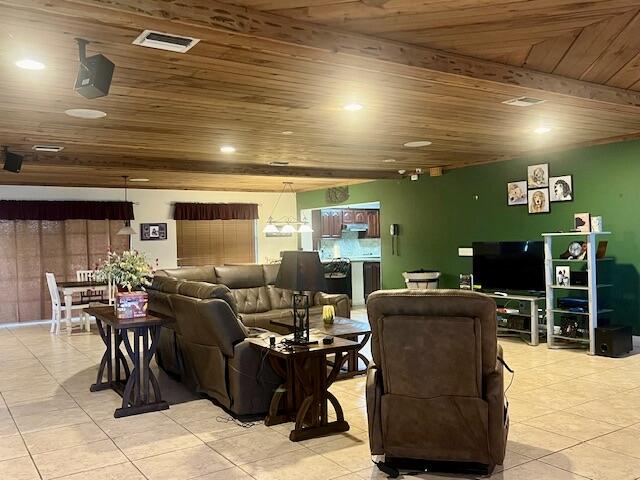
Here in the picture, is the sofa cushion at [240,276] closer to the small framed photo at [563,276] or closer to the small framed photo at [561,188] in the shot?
the small framed photo at [563,276]

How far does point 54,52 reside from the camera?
307cm

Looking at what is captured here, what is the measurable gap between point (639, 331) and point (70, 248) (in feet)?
29.6

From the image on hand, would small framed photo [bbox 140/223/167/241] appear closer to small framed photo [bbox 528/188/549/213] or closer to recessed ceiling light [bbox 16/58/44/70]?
small framed photo [bbox 528/188/549/213]

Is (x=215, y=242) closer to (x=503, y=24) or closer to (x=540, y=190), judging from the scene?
(x=540, y=190)

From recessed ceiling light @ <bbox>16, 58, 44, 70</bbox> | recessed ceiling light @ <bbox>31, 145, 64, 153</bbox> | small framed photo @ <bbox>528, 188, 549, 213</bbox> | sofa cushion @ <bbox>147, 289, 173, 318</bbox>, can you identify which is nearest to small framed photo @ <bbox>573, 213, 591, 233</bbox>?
small framed photo @ <bbox>528, 188, 549, 213</bbox>

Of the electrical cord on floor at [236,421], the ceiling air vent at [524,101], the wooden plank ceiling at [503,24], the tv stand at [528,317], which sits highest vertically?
the wooden plank ceiling at [503,24]

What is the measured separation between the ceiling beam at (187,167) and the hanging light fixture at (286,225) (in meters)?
1.79

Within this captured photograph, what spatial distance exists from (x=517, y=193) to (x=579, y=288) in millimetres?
1854

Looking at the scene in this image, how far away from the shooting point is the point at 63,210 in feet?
32.4

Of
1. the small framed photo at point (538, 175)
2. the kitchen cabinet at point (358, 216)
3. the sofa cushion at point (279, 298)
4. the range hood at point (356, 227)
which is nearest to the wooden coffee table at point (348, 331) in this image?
the sofa cushion at point (279, 298)

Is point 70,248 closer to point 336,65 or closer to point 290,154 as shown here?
point 290,154

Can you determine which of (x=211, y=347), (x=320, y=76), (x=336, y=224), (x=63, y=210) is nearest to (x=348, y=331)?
(x=211, y=347)

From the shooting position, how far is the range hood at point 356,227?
1266cm

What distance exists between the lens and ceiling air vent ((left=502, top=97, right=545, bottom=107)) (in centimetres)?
435
